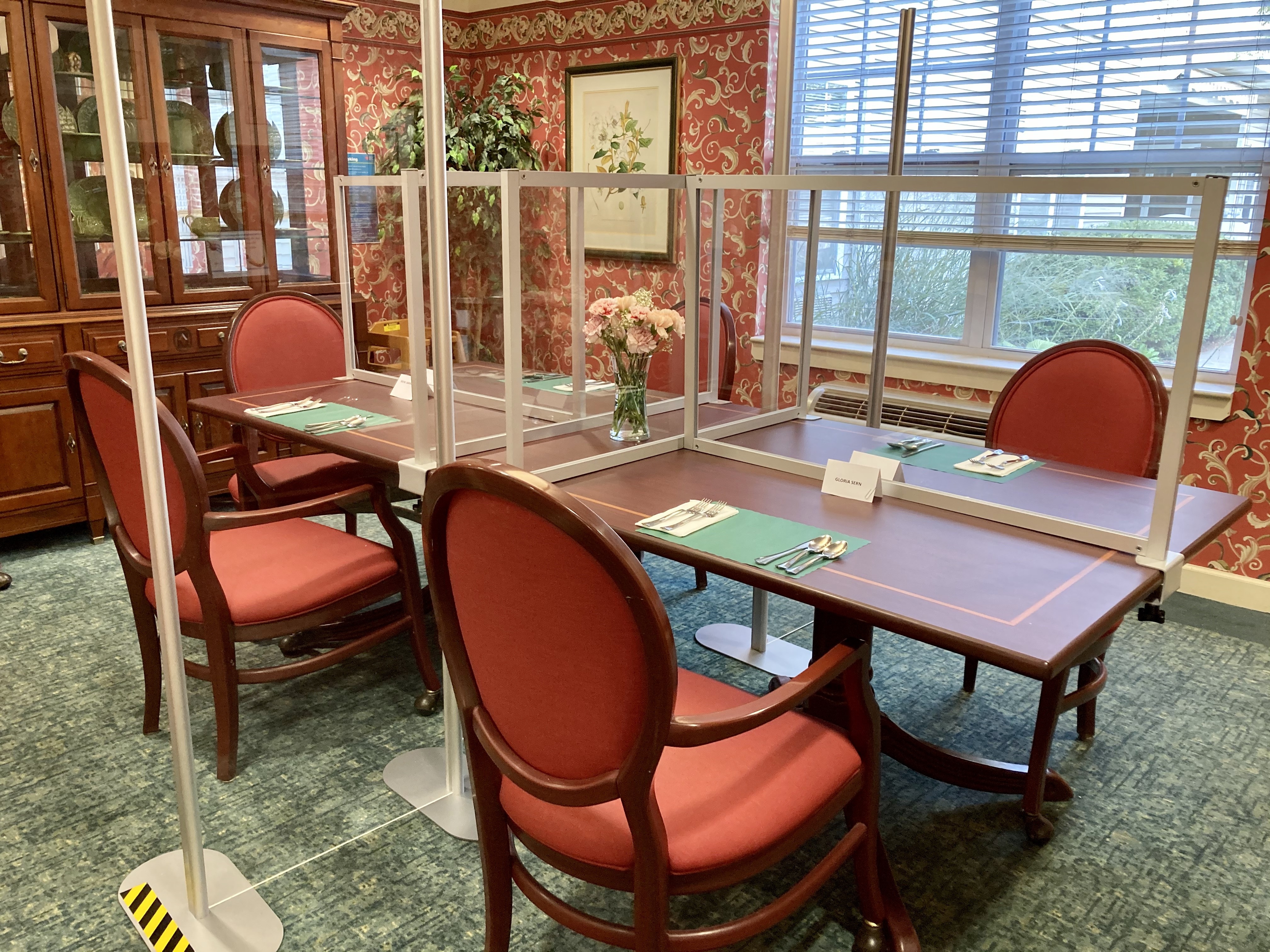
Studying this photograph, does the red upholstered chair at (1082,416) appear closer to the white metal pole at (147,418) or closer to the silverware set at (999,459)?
the silverware set at (999,459)

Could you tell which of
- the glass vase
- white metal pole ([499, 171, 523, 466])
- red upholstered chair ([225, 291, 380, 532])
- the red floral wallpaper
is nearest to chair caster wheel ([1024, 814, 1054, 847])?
the red floral wallpaper

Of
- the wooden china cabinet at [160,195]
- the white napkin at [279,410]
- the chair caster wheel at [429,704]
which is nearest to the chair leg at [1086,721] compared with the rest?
the chair caster wheel at [429,704]

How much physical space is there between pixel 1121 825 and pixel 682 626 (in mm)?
1285

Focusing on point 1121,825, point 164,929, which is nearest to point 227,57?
point 164,929

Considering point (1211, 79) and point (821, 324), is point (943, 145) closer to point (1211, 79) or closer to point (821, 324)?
point (1211, 79)

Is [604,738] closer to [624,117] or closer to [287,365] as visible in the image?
[287,365]

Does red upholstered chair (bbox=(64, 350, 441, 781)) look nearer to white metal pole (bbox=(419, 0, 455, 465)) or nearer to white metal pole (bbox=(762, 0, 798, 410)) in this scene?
white metal pole (bbox=(419, 0, 455, 465))

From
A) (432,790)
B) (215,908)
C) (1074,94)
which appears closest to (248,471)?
(432,790)

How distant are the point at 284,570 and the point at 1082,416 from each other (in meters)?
→ 1.77

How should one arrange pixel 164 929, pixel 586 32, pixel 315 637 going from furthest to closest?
pixel 586 32, pixel 315 637, pixel 164 929

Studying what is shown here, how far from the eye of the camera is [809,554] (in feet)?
5.13

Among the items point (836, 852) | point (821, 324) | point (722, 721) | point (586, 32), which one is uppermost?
point (586, 32)

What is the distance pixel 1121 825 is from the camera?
196cm

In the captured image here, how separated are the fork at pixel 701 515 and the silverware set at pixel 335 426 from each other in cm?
105
